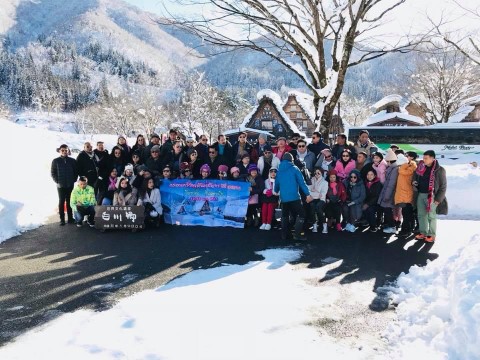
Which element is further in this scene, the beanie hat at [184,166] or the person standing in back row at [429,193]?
the beanie hat at [184,166]

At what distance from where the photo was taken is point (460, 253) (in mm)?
5195

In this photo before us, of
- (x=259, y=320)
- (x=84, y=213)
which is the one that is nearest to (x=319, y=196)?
(x=259, y=320)

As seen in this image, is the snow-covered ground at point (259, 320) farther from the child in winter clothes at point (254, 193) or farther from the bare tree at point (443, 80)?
the bare tree at point (443, 80)

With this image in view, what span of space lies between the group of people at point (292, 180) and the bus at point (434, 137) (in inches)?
653

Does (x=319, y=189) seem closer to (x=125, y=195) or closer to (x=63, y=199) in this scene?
(x=125, y=195)

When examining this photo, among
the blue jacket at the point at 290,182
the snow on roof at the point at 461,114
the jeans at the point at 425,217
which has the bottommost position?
the jeans at the point at 425,217

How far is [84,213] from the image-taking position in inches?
344

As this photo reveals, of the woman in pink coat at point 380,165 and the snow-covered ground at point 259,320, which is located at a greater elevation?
the woman in pink coat at point 380,165

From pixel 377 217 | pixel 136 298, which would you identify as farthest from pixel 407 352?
pixel 377 217

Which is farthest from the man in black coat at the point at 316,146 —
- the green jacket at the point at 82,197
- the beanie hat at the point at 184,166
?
the green jacket at the point at 82,197

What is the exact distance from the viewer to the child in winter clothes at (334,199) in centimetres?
809

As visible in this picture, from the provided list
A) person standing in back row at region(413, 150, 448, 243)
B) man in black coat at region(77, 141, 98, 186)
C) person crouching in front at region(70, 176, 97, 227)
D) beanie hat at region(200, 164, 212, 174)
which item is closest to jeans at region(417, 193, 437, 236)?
person standing in back row at region(413, 150, 448, 243)

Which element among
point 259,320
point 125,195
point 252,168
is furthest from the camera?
point 252,168

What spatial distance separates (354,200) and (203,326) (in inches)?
197
